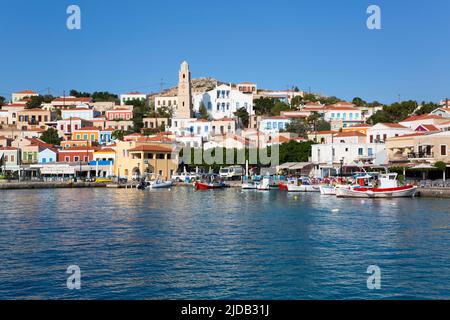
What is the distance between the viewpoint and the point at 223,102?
302ft

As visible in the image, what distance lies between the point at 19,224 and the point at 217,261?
11.9 m

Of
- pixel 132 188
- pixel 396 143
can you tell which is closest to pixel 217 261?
pixel 396 143

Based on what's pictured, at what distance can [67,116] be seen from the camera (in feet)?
309

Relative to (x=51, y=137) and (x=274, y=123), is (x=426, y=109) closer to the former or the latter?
(x=274, y=123)

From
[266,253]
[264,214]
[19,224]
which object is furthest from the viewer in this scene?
[264,214]

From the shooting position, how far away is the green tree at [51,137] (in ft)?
268

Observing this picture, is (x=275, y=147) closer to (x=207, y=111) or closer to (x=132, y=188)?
(x=132, y=188)

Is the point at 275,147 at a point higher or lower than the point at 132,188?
higher

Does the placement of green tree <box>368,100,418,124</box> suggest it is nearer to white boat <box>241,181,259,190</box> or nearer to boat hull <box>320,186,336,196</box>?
white boat <box>241,181,259,190</box>

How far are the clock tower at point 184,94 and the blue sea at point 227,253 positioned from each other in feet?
188

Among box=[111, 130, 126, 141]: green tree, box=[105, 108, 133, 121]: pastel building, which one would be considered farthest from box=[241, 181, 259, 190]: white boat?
box=[105, 108, 133, 121]: pastel building

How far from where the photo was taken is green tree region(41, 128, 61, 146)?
8166 cm

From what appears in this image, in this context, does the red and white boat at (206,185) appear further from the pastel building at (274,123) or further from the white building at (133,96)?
the white building at (133,96)
